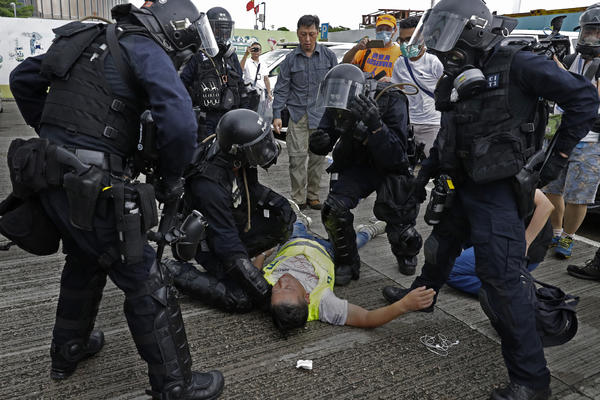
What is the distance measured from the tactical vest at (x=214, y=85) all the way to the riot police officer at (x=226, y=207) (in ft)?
4.85

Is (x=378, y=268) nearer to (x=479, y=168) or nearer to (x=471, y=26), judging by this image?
(x=479, y=168)

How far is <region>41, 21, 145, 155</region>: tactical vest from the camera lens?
6.16 ft

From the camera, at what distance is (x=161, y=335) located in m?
2.00

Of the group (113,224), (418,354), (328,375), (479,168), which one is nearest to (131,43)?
(113,224)

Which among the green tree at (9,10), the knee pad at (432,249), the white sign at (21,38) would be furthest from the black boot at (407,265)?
the green tree at (9,10)

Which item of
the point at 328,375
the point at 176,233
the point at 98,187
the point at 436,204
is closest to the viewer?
the point at 98,187

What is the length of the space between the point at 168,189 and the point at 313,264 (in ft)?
4.03

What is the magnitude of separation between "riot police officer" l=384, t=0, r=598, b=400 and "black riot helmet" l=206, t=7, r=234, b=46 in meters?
2.63

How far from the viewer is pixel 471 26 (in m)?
2.24

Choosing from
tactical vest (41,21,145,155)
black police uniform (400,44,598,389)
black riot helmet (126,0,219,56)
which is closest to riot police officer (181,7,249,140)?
black riot helmet (126,0,219,56)

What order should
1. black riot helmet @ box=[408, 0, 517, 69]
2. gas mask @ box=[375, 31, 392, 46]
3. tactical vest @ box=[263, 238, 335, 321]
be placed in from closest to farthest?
black riot helmet @ box=[408, 0, 517, 69]
tactical vest @ box=[263, 238, 335, 321]
gas mask @ box=[375, 31, 392, 46]

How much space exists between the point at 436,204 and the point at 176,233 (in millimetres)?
1434

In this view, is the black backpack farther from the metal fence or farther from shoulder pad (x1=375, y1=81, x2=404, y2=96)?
the metal fence

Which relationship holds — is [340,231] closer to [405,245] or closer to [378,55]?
[405,245]
